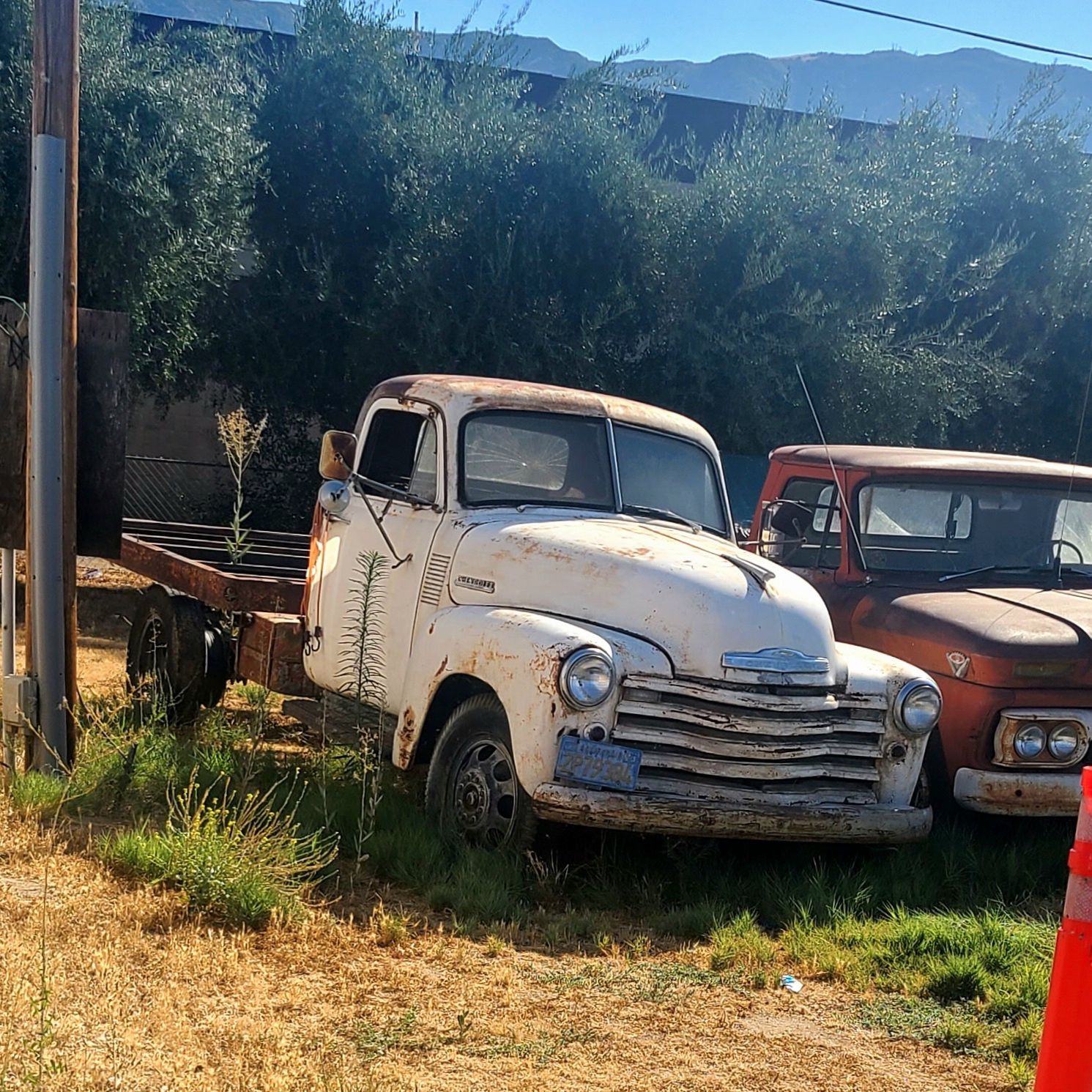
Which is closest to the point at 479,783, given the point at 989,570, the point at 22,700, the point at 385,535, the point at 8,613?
the point at 385,535

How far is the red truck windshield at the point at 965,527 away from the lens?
7.42 metres

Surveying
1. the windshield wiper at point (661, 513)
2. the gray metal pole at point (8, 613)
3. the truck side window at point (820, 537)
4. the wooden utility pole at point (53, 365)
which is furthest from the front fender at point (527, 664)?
the truck side window at point (820, 537)

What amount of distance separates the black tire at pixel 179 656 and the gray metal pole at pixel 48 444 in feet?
4.36

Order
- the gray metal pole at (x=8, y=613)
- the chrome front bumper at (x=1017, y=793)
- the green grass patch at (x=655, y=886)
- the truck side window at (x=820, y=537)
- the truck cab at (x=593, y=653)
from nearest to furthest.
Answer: the green grass patch at (x=655, y=886) → the truck cab at (x=593, y=653) → the chrome front bumper at (x=1017, y=793) → the gray metal pole at (x=8, y=613) → the truck side window at (x=820, y=537)

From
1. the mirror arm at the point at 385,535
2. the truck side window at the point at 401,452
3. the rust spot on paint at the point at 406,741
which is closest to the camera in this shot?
the rust spot on paint at the point at 406,741

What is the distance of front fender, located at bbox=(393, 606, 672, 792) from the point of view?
5.15 meters

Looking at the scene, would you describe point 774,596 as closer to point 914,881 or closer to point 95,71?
point 914,881

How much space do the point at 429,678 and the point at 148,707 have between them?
293cm

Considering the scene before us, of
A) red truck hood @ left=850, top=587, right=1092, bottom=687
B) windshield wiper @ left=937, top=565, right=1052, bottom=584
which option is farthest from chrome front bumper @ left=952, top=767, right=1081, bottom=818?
windshield wiper @ left=937, top=565, right=1052, bottom=584

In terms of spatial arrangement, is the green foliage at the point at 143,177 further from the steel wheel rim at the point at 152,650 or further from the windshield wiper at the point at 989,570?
the windshield wiper at the point at 989,570

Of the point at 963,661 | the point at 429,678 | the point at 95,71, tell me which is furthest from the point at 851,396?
the point at 429,678

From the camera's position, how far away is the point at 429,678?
A: 5.76 m

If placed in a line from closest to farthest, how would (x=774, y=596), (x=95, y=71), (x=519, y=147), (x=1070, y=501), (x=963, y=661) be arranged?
(x=774, y=596), (x=963, y=661), (x=1070, y=501), (x=95, y=71), (x=519, y=147)

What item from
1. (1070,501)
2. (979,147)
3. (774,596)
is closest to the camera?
(774,596)
